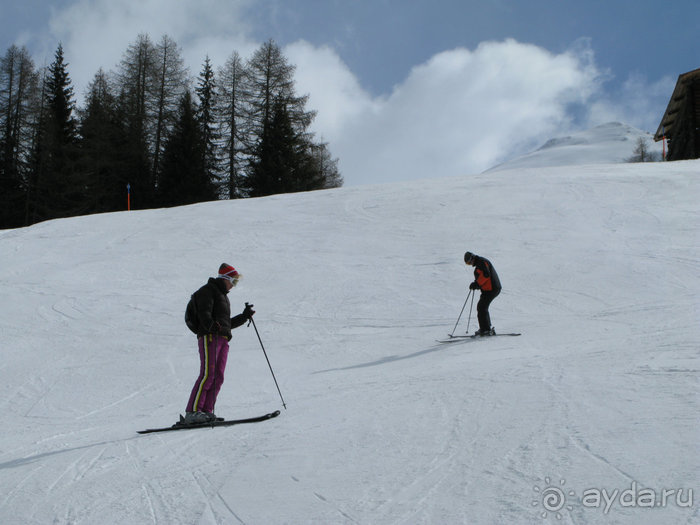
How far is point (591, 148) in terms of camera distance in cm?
12081

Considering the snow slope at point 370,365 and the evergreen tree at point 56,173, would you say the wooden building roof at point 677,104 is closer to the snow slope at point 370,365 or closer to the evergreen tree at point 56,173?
the snow slope at point 370,365

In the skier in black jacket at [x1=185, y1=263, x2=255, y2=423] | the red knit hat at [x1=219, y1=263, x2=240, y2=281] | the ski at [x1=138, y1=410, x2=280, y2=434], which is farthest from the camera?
the red knit hat at [x1=219, y1=263, x2=240, y2=281]

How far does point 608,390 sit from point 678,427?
116 cm

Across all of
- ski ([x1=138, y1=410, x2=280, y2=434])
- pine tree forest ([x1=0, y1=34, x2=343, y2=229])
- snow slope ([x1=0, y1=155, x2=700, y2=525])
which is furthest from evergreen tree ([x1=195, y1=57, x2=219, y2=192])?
ski ([x1=138, y1=410, x2=280, y2=434])

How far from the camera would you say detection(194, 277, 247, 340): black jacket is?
561cm

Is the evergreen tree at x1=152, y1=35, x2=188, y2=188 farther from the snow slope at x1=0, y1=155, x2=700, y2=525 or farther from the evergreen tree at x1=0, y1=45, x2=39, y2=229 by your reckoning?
the snow slope at x1=0, y1=155, x2=700, y2=525

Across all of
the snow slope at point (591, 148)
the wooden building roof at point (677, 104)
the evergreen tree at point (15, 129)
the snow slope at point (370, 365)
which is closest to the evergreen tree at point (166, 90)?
the evergreen tree at point (15, 129)

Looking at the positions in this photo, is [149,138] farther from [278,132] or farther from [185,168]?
[278,132]

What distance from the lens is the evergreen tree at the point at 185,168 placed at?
121 feet

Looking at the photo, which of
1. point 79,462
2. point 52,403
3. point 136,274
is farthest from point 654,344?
point 136,274

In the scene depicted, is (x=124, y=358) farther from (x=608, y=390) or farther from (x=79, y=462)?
(x=608, y=390)

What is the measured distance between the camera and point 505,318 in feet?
34.6

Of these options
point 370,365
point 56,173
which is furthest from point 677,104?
point 56,173

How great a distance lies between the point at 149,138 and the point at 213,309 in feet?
125
